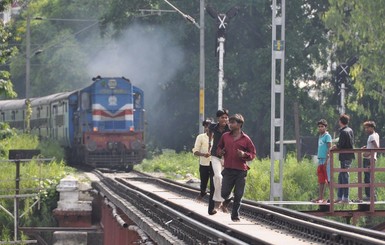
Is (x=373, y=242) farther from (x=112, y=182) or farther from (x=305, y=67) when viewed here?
(x=305, y=67)

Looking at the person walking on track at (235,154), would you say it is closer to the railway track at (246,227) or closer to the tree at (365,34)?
the railway track at (246,227)

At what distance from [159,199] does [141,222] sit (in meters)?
6.28

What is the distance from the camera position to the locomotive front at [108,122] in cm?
4488

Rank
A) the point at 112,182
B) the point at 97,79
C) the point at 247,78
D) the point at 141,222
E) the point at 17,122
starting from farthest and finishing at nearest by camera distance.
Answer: the point at 247,78, the point at 17,122, the point at 97,79, the point at 112,182, the point at 141,222

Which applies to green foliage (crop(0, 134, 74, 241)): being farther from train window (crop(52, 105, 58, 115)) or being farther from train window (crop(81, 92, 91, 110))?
train window (crop(52, 105, 58, 115))

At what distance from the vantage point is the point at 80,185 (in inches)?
1405

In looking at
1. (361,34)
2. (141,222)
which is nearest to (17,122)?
(361,34)

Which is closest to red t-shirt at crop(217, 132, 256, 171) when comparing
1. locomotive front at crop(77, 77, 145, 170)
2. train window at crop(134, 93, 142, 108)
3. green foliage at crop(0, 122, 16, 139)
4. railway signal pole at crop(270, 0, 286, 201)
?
railway signal pole at crop(270, 0, 286, 201)

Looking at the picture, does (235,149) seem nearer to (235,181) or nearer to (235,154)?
(235,154)

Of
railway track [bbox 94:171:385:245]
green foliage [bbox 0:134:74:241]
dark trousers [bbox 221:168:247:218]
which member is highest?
dark trousers [bbox 221:168:247:218]

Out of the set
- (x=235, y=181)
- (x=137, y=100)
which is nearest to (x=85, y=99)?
(x=137, y=100)

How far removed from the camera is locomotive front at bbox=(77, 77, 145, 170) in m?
44.9

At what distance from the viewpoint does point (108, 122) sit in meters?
45.3

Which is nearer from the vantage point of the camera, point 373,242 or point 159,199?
point 373,242
